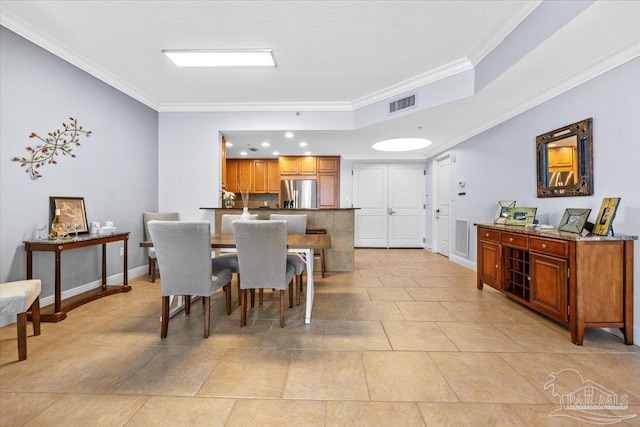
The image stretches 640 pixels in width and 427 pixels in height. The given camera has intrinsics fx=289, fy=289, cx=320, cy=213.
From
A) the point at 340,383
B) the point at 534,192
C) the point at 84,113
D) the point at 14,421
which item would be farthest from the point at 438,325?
the point at 84,113

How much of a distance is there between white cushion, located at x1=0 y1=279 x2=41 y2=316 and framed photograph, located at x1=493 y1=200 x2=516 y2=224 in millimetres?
4369

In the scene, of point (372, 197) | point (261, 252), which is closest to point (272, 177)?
point (372, 197)

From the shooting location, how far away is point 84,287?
10.8ft

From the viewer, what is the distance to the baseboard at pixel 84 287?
249 centimetres

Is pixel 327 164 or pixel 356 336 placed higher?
pixel 327 164

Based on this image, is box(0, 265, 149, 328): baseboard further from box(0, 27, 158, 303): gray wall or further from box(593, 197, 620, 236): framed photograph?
box(593, 197, 620, 236): framed photograph

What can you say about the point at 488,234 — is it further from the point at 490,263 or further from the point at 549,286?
the point at 549,286

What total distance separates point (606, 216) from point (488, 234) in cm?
123

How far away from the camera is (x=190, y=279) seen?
2225mm

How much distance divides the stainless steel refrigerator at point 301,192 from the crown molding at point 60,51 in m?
3.37

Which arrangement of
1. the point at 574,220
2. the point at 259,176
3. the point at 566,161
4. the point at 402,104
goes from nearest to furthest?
the point at 574,220 → the point at 566,161 → the point at 402,104 → the point at 259,176

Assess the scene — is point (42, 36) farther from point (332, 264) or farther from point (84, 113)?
point (332, 264)

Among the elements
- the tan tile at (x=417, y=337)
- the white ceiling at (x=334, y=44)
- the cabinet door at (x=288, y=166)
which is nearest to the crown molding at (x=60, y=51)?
the white ceiling at (x=334, y=44)

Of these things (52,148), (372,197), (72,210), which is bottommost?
(72,210)
